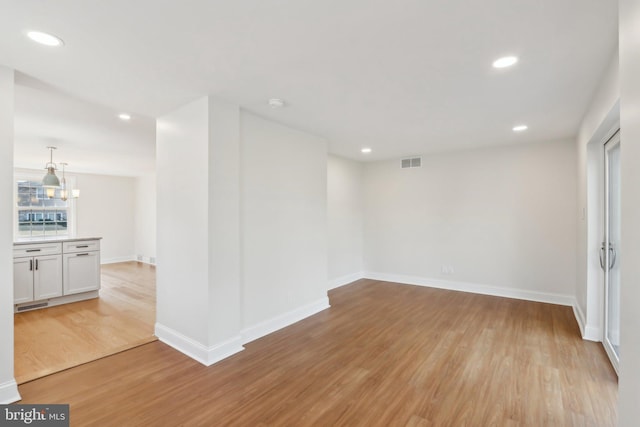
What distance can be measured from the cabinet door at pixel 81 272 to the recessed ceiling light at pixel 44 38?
159 inches

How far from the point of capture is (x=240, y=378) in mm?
2590

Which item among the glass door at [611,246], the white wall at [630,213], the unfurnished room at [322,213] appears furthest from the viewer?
the glass door at [611,246]

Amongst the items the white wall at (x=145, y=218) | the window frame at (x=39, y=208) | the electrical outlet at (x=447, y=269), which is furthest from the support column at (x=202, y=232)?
the window frame at (x=39, y=208)

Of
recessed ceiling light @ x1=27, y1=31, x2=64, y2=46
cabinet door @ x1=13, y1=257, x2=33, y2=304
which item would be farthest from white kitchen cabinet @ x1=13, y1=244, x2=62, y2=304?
recessed ceiling light @ x1=27, y1=31, x2=64, y2=46

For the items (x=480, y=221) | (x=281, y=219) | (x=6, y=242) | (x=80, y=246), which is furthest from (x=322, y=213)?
(x=80, y=246)

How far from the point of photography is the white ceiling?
168 cm

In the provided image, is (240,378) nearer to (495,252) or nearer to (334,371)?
(334,371)

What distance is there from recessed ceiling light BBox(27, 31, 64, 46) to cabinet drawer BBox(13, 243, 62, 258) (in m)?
3.83

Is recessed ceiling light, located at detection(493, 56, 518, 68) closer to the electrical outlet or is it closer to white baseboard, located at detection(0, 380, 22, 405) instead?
the electrical outlet

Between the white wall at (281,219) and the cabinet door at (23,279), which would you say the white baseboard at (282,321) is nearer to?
the white wall at (281,219)

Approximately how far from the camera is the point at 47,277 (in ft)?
15.0

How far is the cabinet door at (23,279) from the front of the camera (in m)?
4.29

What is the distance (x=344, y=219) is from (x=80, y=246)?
4.68 m

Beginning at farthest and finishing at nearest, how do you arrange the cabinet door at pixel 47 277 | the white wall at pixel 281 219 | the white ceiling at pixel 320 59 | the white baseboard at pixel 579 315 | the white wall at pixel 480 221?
1. the white wall at pixel 480 221
2. the cabinet door at pixel 47 277
3. the white baseboard at pixel 579 315
4. the white wall at pixel 281 219
5. the white ceiling at pixel 320 59
